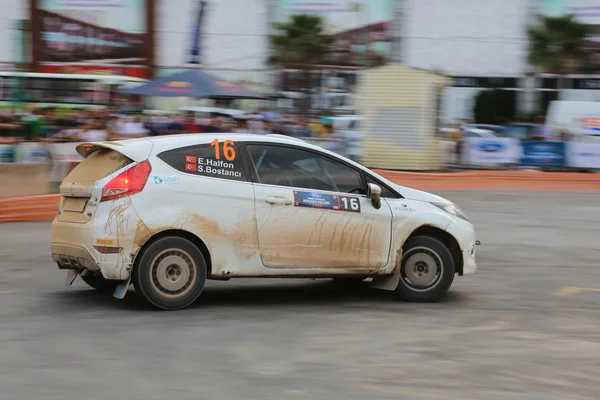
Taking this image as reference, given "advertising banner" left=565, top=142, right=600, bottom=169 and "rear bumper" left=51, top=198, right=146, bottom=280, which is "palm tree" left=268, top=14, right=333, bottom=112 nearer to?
"advertising banner" left=565, top=142, right=600, bottom=169

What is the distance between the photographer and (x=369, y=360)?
258 inches

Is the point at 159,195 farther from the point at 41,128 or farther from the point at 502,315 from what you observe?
the point at 41,128

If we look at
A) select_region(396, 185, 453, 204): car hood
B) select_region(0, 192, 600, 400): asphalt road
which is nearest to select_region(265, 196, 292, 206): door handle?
select_region(0, 192, 600, 400): asphalt road

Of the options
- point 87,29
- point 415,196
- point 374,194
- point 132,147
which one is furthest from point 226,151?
point 87,29

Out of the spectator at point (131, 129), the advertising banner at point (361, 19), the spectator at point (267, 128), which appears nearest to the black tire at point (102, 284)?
the spectator at point (131, 129)

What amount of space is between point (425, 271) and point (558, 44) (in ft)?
110

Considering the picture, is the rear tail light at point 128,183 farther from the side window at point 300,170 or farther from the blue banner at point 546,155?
the blue banner at point 546,155

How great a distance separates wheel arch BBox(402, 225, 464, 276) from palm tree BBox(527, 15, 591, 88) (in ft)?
109

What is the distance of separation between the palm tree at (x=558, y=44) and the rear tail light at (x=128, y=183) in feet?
115

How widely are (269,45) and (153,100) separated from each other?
424 inches

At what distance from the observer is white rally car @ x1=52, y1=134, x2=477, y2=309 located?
315 inches

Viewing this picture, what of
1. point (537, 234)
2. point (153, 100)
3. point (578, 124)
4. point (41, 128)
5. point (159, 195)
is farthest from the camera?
point (153, 100)

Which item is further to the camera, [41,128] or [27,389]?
[41,128]

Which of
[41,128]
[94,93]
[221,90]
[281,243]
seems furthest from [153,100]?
[281,243]
